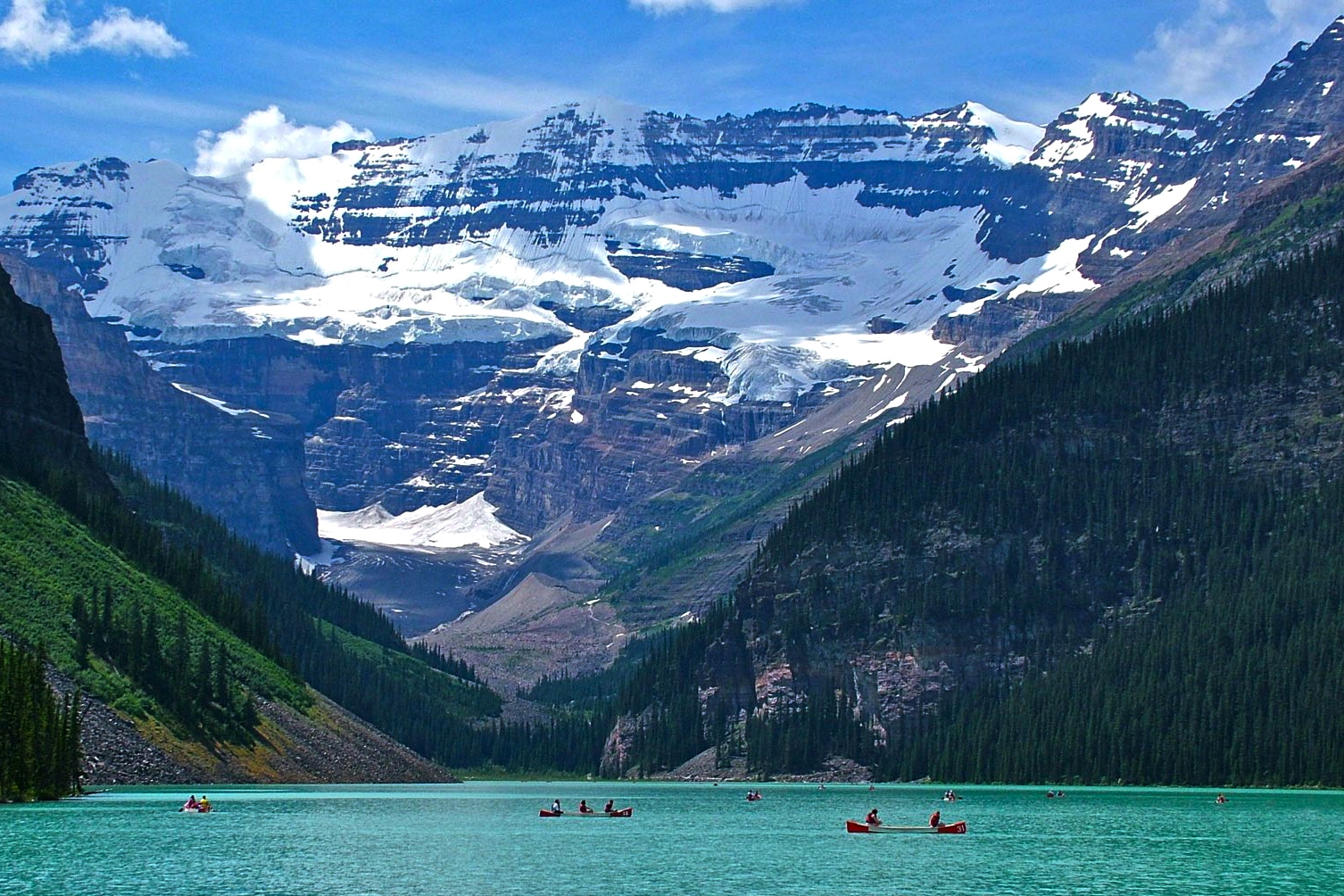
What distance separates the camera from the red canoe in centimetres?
17862

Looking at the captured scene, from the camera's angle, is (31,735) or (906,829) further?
(906,829)

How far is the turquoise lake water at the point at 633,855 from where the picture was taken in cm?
13162

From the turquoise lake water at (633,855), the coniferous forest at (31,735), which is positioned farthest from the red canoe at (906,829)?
the coniferous forest at (31,735)

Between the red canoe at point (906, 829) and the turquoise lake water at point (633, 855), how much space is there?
5.02 feet

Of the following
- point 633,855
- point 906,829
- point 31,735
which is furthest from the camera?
point 906,829

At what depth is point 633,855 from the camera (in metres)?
160

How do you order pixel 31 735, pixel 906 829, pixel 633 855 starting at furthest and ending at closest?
pixel 906 829 → pixel 31 735 → pixel 633 855

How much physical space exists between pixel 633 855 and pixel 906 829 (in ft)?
105

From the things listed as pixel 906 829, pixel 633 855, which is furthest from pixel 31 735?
pixel 906 829

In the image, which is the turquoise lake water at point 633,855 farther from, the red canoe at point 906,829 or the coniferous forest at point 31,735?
the coniferous forest at point 31,735

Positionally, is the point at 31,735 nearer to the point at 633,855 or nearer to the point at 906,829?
the point at 633,855

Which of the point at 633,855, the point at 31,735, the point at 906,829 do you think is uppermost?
the point at 31,735

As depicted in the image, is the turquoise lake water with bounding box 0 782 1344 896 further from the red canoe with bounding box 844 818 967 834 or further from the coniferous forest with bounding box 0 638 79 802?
the coniferous forest with bounding box 0 638 79 802

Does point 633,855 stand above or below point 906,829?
below
